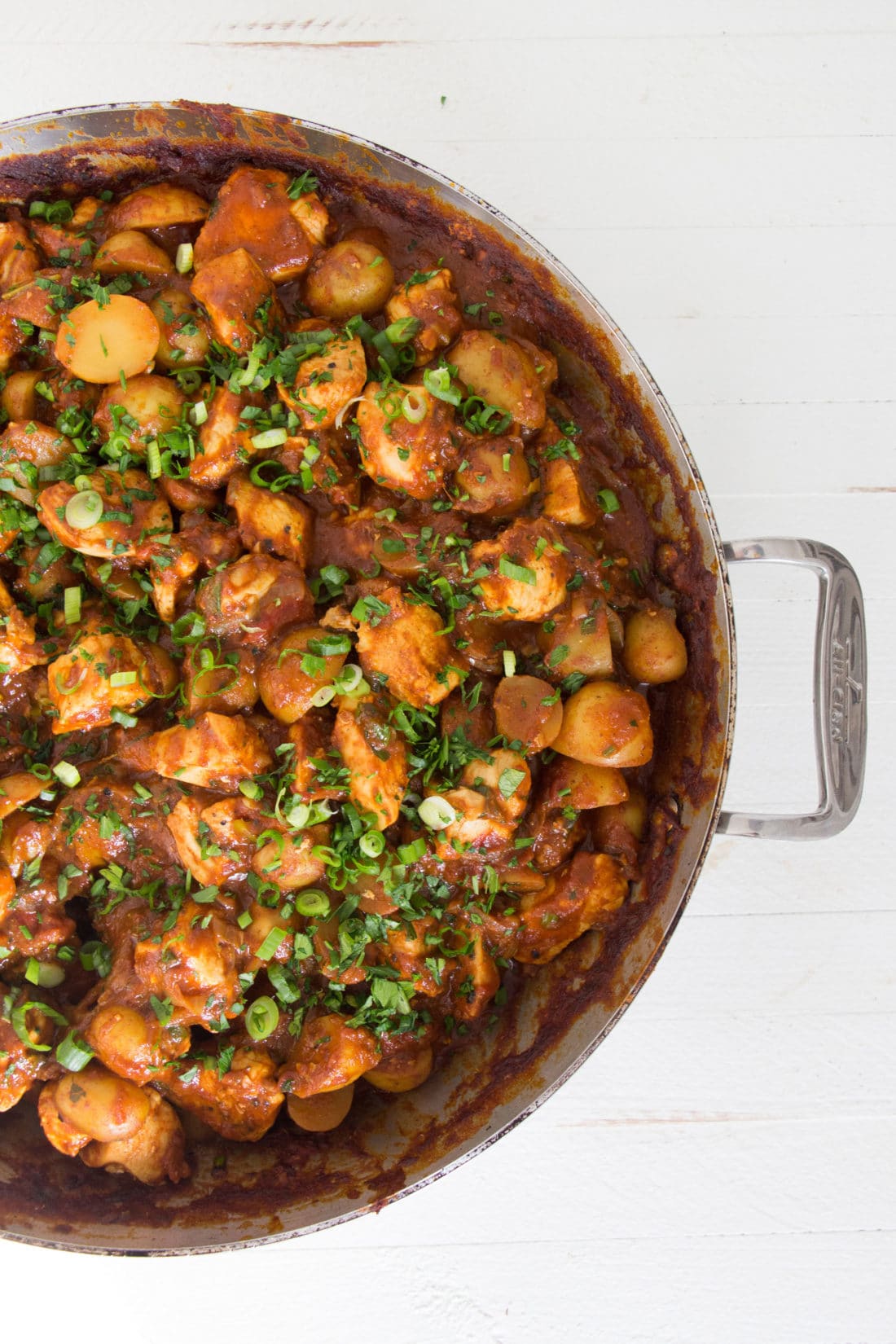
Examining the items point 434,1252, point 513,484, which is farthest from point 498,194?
point 434,1252

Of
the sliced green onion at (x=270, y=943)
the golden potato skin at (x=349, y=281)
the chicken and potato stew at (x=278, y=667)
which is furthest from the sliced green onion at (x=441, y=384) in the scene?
the sliced green onion at (x=270, y=943)

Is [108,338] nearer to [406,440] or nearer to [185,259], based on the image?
[185,259]

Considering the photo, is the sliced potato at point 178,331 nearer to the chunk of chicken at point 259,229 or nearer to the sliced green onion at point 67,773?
the chunk of chicken at point 259,229

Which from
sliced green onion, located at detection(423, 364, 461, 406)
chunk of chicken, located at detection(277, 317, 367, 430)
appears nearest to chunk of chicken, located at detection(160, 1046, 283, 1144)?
chunk of chicken, located at detection(277, 317, 367, 430)

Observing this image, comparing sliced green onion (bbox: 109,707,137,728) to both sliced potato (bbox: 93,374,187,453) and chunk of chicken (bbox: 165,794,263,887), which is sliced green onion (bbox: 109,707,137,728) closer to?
chunk of chicken (bbox: 165,794,263,887)

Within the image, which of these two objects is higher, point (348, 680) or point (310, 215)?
point (310, 215)

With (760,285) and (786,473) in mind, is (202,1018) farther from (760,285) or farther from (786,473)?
(760,285)

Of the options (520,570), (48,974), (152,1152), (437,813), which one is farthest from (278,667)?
(152,1152)

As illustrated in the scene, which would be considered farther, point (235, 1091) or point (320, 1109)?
point (320, 1109)

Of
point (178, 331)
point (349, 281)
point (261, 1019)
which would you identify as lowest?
point (261, 1019)
